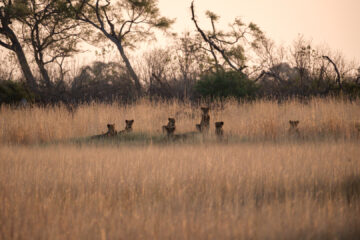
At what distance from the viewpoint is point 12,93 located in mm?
14602

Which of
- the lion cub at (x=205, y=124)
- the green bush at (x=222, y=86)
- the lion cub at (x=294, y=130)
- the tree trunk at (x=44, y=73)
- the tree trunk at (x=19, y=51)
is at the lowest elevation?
the lion cub at (x=294, y=130)

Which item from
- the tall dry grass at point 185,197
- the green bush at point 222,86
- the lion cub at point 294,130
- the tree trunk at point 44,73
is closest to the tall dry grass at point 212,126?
the lion cub at point 294,130

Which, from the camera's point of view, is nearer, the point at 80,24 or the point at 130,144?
the point at 130,144

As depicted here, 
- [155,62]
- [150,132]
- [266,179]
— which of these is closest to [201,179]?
[266,179]

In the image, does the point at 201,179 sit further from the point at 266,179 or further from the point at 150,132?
the point at 150,132

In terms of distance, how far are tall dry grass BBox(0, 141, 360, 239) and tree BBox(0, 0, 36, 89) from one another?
42.5ft

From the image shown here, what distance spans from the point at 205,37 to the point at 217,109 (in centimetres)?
705

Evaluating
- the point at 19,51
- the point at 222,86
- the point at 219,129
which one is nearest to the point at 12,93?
the point at 19,51

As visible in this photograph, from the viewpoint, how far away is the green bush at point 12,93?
47.5 ft

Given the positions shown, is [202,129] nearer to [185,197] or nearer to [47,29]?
[185,197]

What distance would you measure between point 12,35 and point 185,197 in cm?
1775

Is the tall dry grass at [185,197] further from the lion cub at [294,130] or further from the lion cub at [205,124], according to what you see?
the lion cub at [205,124]

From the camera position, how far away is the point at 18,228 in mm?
2938

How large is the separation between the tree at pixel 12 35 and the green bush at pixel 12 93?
9.21ft
